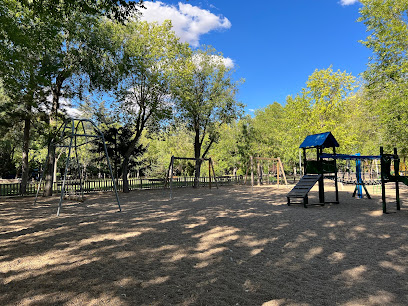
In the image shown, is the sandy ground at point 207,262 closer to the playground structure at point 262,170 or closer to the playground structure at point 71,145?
the playground structure at point 71,145

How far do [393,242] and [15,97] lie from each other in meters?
20.2

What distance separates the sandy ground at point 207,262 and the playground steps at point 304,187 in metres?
2.87

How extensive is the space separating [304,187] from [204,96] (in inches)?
603

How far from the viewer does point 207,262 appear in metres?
→ 4.47

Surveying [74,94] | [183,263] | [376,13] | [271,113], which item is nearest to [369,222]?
[183,263]

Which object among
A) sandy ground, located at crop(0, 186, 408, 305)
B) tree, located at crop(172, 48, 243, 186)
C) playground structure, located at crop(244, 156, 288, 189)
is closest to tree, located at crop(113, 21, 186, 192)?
tree, located at crop(172, 48, 243, 186)

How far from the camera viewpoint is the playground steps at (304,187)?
1079cm

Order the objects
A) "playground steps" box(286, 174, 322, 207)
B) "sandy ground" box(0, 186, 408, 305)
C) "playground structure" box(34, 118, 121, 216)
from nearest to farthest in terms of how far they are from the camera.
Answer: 1. "sandy ground" box(0, 186, 408, 305)
2. "playground structure" box(34, 118, 121, 216)
3. "playground steps" box(286, 174, 322, 207)

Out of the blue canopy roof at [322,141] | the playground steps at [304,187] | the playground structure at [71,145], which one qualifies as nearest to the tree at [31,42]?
the playground structure at [71,145]

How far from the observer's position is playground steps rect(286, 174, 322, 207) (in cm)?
1079

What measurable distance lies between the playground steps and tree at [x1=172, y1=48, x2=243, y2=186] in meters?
12.2

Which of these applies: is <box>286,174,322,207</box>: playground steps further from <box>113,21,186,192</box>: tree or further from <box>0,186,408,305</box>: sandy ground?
<box>113,21,186,192</box>: tree

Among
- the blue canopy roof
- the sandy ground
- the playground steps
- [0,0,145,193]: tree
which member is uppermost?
[0,0,145,193]: tree

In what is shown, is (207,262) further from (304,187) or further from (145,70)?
(145,70)
